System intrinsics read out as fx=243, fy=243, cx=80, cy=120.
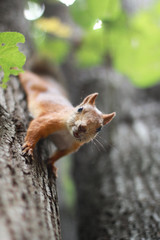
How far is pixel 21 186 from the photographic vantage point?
3.59 ft

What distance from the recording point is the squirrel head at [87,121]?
161cm

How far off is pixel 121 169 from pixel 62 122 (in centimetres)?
109

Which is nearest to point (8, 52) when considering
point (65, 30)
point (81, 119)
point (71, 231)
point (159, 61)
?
point (81, 119)

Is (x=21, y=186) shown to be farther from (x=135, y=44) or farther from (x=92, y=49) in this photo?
(x=92, y=49)

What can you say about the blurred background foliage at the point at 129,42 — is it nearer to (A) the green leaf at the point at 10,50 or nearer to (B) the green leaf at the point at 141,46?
(B) the green leaf at the point at 141,46

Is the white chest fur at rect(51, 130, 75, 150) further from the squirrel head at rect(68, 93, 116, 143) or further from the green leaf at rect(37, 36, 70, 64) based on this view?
the green leaf at rect(37, 36, 70, 64)

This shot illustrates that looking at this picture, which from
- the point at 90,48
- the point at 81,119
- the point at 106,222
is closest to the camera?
the point at 81,119

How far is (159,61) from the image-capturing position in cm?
262

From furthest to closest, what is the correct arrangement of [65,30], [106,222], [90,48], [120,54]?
[65,30] → [90,48] → [120,54] → [106,222]

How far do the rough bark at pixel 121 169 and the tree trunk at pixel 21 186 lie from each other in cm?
64

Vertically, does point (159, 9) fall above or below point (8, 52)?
above

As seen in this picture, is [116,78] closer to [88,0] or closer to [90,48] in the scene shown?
[90,48]

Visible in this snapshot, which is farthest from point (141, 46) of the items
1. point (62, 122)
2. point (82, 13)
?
point (62, 122)

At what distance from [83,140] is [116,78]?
83.7 inches
